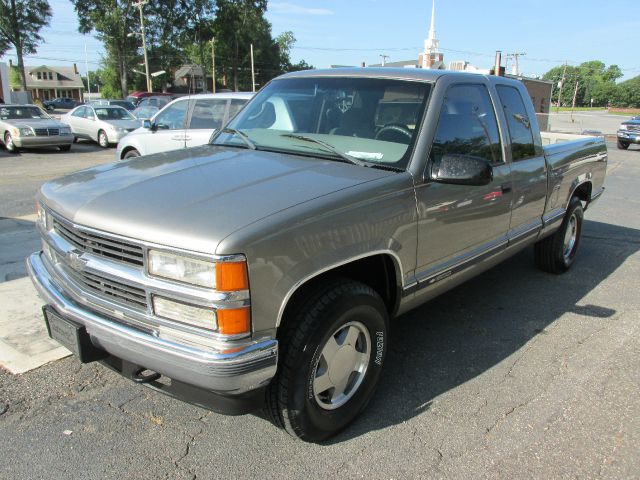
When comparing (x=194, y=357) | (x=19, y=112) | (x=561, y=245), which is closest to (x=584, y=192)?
(x=561, y=245)

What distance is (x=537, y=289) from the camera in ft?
17.0

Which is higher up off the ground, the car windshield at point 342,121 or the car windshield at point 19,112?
the car windshield at point 342,121

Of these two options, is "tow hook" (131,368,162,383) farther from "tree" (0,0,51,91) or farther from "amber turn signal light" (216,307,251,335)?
"tree" (0,0,51,91)

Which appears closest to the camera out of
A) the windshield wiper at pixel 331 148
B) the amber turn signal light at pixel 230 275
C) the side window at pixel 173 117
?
the amber turn signal light at pixel 230 275

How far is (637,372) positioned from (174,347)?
312 centimetres

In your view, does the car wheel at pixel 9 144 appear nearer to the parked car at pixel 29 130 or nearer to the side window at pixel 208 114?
the parked car at pixel 29 130

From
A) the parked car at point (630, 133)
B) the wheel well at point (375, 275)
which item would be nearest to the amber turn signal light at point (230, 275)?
the wheel well at point (375, 275)

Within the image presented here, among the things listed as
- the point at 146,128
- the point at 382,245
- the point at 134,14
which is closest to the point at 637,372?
the point at 382,245

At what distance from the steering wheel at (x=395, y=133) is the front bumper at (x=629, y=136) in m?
23.5

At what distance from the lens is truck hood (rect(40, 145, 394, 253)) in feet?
7.41

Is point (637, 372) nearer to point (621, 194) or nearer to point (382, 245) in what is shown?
point (382, 245)

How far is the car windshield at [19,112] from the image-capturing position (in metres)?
16.3

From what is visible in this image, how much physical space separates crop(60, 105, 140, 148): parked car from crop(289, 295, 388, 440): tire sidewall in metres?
16.2

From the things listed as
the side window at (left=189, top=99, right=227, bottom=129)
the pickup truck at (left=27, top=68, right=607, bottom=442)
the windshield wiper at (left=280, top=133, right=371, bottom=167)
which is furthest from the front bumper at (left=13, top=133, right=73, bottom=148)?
the windshield wiper at (left=280, top=133, right=371, bottom=167)
